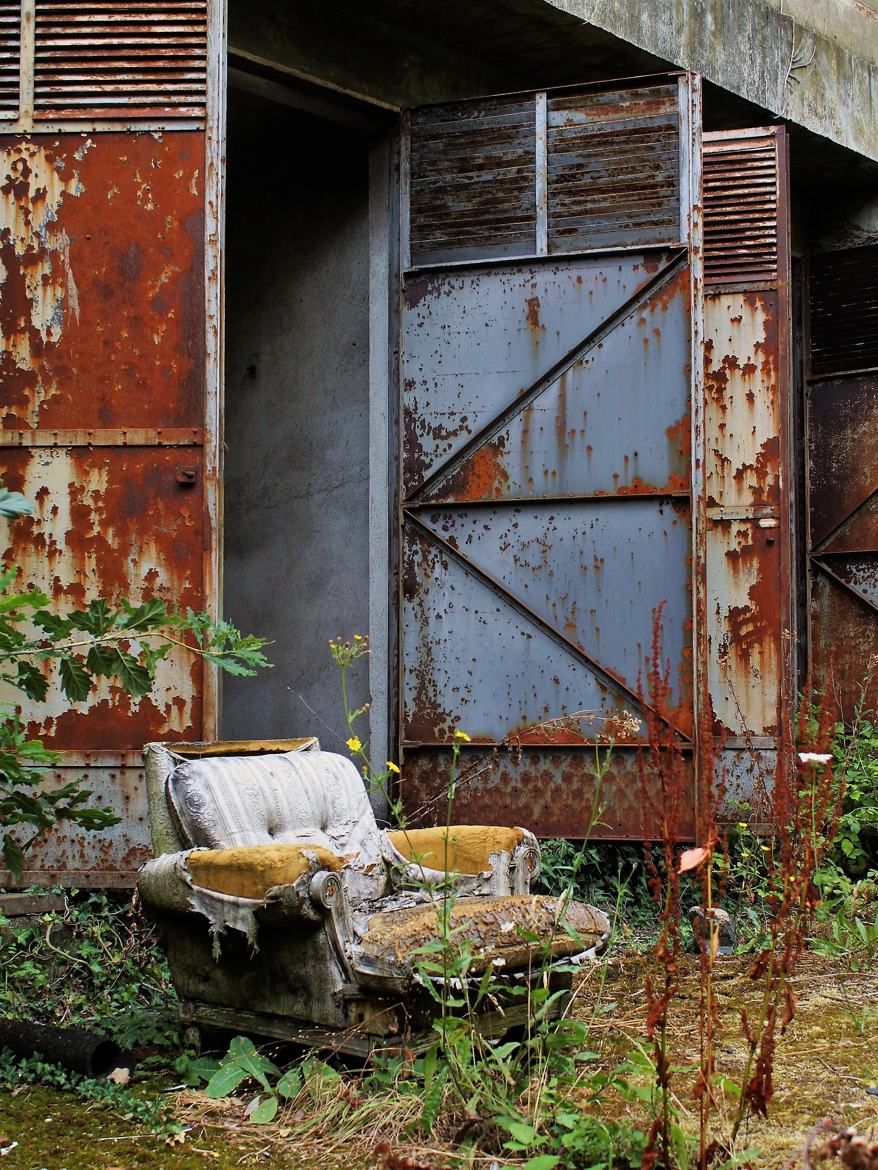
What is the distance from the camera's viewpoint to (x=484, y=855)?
3.98 m

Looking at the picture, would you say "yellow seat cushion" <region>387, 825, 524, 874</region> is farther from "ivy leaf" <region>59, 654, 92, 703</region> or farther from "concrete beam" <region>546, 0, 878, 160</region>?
"concrete beam" <region>546, 0, 878, 160</region>

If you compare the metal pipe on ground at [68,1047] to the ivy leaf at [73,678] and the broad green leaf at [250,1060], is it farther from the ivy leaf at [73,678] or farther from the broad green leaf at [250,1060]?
the ivy leaf at [73,678]

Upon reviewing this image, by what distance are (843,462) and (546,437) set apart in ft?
10.4

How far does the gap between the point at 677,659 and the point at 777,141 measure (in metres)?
2.78

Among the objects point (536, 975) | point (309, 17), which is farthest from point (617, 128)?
point (536, 975)

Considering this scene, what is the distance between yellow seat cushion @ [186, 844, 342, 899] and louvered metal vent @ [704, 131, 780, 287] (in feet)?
14.3

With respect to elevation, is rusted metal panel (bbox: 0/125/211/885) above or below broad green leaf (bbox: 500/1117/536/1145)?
above

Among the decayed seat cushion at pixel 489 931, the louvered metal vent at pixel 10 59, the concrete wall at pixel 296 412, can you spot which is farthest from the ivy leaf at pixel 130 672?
the concrete wall at pixel 296 412

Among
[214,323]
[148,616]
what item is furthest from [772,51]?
[148,616]

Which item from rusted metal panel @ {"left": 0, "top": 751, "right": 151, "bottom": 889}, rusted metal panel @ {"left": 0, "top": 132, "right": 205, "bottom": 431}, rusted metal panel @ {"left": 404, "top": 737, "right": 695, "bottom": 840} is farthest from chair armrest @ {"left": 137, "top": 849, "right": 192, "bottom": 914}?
rusted metal panel @ {"left": 404, "top": 737, "right": 695, "bottom": 840}

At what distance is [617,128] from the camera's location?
5898mm

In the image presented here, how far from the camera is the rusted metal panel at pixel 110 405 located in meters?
4.77

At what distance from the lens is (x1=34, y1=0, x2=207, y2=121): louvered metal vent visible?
4.94 meters

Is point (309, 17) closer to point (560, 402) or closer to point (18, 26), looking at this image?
point (18, 26)
